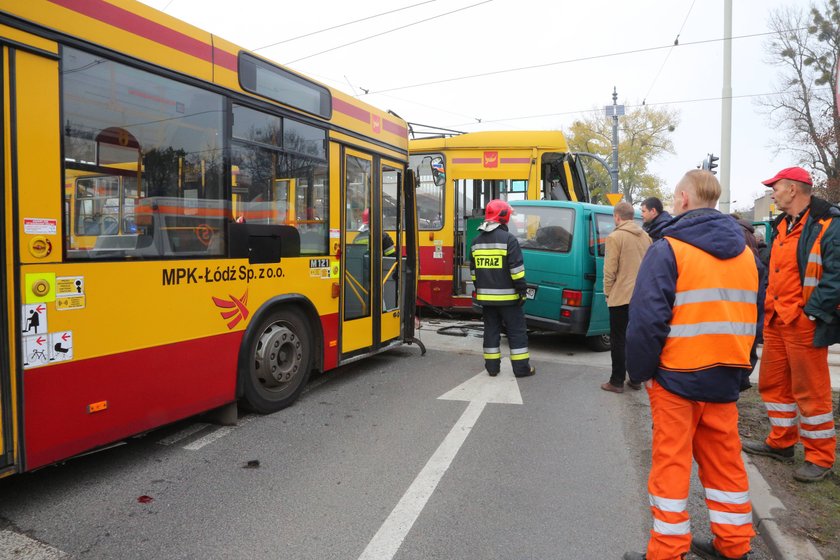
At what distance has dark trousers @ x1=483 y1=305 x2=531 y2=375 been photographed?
20.8 feet

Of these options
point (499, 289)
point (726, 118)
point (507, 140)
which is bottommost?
point (499, 289)

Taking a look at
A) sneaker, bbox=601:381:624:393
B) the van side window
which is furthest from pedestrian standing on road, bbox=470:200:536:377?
the van side window

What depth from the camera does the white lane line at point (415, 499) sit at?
2.87 meters

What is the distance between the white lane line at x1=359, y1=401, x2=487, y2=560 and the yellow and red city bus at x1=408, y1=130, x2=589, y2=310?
219 inches

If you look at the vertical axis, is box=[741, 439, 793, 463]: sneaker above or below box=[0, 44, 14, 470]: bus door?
below

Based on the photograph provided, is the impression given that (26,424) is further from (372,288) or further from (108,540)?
(372,288)

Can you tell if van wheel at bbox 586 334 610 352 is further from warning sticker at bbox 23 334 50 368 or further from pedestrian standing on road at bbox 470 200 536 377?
warning sticker at bbox 23 334 50 368

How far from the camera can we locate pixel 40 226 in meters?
2.97

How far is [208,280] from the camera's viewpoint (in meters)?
4.09

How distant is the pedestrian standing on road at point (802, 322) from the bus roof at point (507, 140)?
6.44 m

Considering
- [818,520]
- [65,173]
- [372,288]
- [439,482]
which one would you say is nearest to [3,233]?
[65,173]

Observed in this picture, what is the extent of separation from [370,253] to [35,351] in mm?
3678

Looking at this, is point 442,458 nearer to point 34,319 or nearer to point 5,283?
point 34,319

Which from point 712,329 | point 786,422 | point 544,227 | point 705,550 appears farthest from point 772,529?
point 544,227
